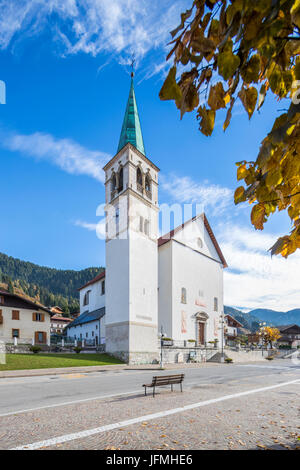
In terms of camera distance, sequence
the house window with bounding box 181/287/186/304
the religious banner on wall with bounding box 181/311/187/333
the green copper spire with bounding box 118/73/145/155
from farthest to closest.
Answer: the house window with bounding box 181/287/186/304, the religious banner on wall with bounding box 181/311/187/333, the green copper spire with bounding box 118/73/145/155

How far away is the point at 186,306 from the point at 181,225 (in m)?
11.1

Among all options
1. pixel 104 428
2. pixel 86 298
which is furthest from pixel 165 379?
pixel 86 298

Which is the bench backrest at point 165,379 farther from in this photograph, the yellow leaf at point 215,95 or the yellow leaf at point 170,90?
the yellow leaf at point 170,90

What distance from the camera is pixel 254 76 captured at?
212 cm

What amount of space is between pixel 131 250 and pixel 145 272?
327 cm

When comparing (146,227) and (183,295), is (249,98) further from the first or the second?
(183,295)

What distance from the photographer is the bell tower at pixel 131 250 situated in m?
32.9

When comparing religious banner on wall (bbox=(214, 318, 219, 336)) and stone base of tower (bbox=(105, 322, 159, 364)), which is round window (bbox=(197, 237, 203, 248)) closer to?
Answer: religious banner on wall (bbox=(214, 318, 219, 336))

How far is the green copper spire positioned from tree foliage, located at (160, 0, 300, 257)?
121 ft

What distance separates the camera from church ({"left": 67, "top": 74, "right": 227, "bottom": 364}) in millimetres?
33469

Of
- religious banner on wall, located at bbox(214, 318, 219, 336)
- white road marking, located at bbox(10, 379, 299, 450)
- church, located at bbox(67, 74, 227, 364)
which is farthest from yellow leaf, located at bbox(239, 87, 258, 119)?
religious banner on wall, located at bbox(214, 318, 219, 336)

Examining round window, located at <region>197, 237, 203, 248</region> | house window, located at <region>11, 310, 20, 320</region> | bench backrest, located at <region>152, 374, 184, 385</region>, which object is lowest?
house window, located at <region>11, 310, 20, 320</region>

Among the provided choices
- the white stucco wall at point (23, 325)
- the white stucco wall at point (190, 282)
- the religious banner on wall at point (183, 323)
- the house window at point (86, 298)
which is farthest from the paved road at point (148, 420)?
the house window at point (86, 298)

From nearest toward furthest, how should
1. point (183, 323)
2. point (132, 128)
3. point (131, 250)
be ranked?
point (131, 250) → point (132, 128) → point (183, 323)
